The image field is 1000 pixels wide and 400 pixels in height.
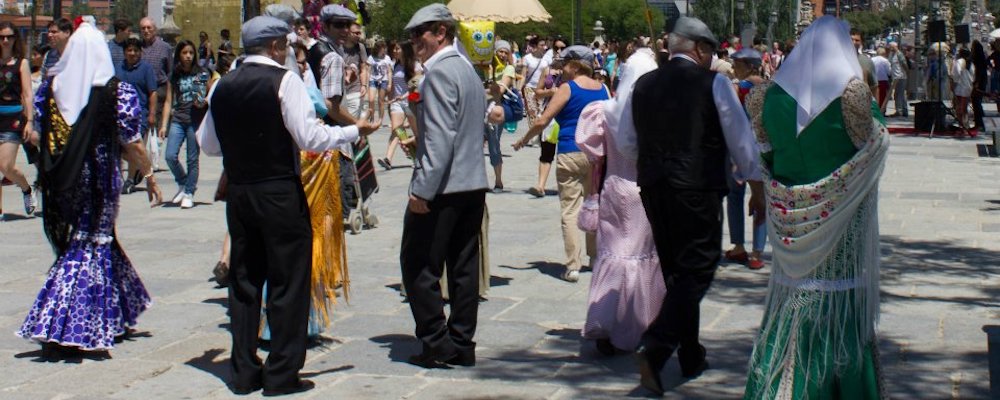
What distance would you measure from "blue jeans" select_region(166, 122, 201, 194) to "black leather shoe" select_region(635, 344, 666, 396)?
8281 millimetres

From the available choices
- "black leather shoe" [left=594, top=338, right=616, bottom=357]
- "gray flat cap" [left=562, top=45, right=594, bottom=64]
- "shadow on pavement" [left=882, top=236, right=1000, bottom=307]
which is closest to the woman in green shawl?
"black leather shoe" [left=594, top=338, right=616, bottom=357]

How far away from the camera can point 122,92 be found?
702 cm

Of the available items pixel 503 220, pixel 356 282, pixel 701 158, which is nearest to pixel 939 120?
pixel 503 220

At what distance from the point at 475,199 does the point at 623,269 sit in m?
0.84

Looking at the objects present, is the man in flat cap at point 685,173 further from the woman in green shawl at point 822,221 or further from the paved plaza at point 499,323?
the woman in green shawl at point 822,221

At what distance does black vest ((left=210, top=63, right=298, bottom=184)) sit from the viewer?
19.7 ft

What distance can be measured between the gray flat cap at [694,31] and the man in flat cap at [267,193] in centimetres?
154

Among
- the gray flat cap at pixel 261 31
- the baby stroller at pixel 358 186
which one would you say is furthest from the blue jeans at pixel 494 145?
the gray flat cap at pixel 261 31

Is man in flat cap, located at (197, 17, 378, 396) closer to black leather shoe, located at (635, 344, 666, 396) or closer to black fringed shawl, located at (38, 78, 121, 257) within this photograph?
black fringed shawl, located at (38, 78, 121, 257)

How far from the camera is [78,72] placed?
22.5 feet

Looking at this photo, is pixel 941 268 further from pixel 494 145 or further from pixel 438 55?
pixel 494 145

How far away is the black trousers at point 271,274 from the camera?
20.0 ft

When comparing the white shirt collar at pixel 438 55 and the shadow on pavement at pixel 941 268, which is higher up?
the white shirt collar at pixel 438 55

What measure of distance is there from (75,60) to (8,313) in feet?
6.48
